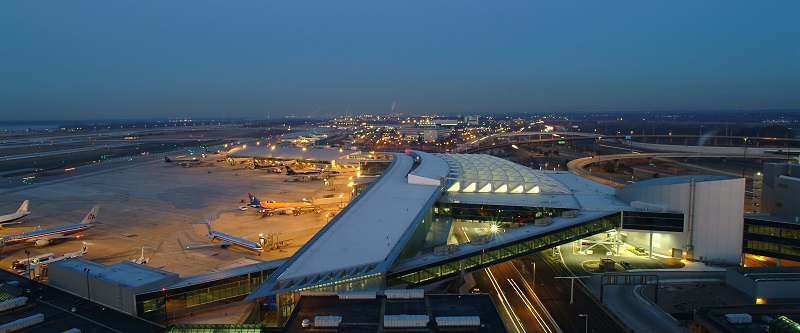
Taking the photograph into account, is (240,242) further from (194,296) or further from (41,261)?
(194,296)

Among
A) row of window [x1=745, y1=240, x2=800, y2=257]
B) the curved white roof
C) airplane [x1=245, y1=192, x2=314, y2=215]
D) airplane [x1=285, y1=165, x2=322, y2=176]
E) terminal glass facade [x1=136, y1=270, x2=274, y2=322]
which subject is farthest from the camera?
airplane [x1=285, y1=165, x2=322, y2=176]

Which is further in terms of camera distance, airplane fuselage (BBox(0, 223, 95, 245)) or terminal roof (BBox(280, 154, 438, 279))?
airplane fuselage (BBox(0, 223, 95, 245))

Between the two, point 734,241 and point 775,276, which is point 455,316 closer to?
point 775,276

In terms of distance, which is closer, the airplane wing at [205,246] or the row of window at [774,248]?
the row of window at [774,248]

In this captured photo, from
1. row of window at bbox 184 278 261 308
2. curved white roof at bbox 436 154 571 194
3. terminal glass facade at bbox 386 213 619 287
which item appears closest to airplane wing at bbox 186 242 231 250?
row of window at bbox 184 278 261 308

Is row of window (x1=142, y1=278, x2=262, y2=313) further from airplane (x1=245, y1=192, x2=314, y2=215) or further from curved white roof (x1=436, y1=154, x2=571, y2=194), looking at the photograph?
airplane (x1=245, y1=192, x2=314, y2=215)

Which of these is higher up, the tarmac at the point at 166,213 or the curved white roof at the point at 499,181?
the curved white roof at the point at 499,181

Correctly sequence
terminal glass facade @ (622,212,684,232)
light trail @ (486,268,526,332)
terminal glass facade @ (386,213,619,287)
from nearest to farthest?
light trail @ (486,268,526,332)
terminal glass facade @ (386,213,619,287)
terminal glass facade @ (622,212,684,232)

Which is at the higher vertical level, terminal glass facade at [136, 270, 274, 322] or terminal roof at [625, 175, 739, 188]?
terminal roof at [625, 175, 739, 188]

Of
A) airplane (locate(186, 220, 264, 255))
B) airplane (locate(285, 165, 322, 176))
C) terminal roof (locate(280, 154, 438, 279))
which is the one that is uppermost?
terminal roof (locate(280, 154, 438, 279))

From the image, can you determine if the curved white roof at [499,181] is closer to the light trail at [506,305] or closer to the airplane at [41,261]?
the light trail at [506,305]

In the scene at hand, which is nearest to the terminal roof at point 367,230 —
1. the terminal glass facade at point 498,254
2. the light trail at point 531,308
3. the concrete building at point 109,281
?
the terminal glass facade at point 498,254
